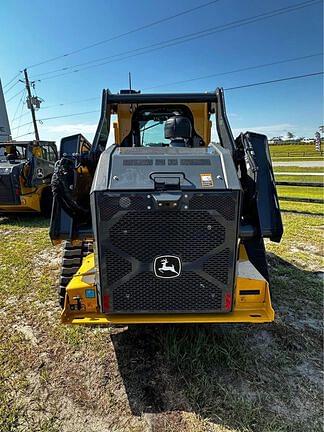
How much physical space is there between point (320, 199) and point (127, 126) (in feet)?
23.9

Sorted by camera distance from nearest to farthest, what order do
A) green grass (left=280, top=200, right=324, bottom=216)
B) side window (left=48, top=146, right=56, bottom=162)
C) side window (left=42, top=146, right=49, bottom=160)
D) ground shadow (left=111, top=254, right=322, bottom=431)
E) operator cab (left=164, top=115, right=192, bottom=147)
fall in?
ground shadow (left=111, top=254, right=322, bottom=431) → operator cab (left=164, top=115, right=192, bottom=147) → green grass (left=280, top=200, right=324, bottom=216) → side window (left=42, top=146, right=49, bottom=160) → side window (left=48, top=146, right=56, bottom=162)

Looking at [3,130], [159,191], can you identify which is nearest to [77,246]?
[159,191]

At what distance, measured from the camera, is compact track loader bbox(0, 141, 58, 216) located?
300 inches

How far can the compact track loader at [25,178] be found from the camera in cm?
761

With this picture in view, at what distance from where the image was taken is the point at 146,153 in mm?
2506

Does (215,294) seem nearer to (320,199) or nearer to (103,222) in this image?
(103,222)

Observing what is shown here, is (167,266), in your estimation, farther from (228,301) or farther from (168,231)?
(228,301)

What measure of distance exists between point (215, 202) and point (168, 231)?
0.37m

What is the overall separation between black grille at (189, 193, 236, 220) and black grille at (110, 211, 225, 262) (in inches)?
2.2

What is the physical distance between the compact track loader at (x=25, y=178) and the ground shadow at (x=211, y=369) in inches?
222

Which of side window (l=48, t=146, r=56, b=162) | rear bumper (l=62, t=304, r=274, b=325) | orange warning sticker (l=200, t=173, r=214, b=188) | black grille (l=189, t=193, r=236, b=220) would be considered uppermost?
side window (l=48, t=146, r=56, b=162)

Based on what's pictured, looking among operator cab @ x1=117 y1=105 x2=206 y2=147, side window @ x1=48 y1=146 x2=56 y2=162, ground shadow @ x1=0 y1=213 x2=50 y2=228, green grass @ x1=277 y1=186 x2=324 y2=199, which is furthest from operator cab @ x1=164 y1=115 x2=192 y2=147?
green grass @ x1=277 y1=186 x2=324 y2=199

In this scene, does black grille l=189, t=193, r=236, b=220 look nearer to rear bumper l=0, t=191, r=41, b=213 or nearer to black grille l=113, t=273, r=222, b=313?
black grille l=113, t=273, r=222, b=313

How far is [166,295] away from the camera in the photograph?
240 centimetres
